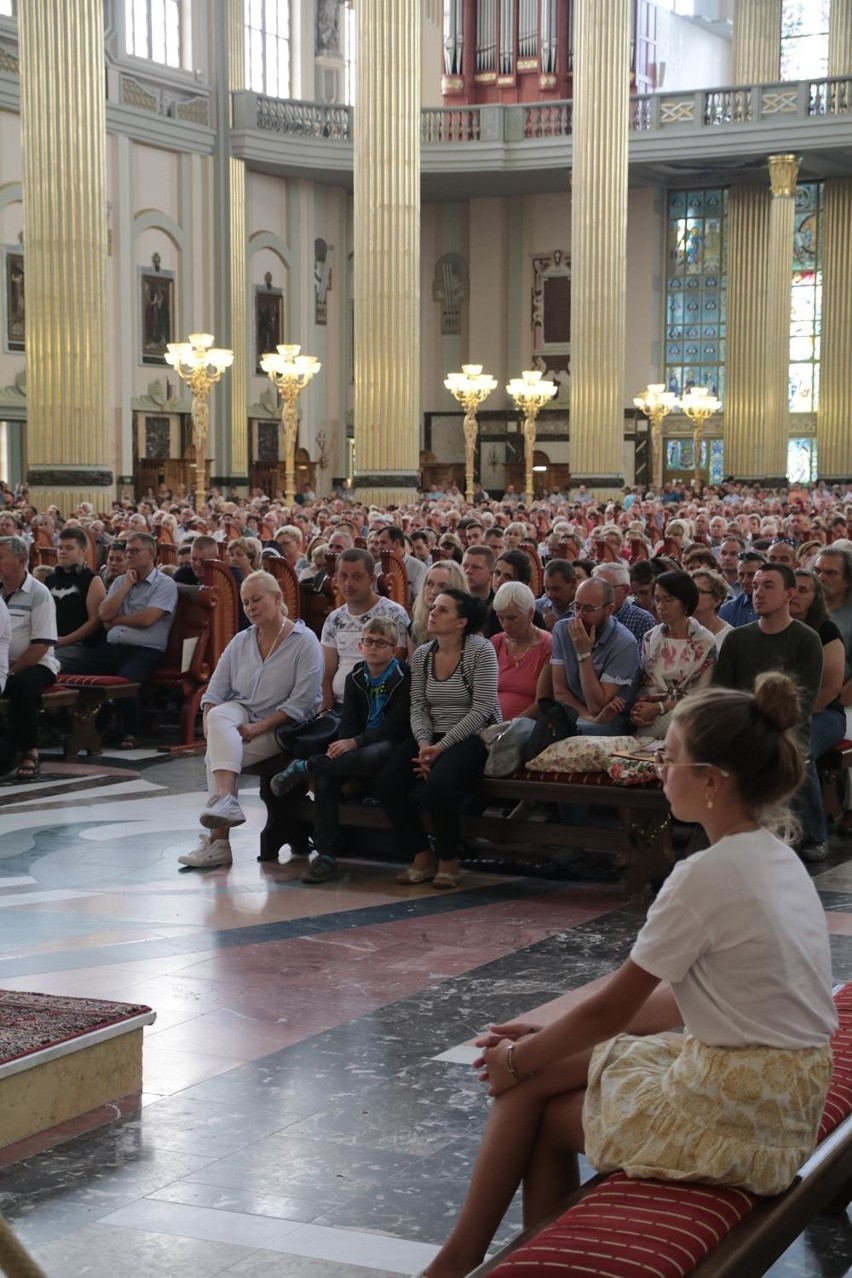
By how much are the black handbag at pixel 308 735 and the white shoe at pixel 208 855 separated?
0.51m

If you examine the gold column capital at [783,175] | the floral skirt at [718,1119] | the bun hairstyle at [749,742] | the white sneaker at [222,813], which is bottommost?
the white sneaker at [222,813]

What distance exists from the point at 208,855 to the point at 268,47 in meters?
29.1

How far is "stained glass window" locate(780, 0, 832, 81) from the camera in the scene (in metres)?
38.8

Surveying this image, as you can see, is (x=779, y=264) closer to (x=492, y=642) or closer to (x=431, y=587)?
(x=492, y=642)

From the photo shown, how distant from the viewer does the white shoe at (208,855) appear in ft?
24.1

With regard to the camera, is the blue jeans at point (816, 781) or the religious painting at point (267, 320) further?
the religious painting at point (267, 320)

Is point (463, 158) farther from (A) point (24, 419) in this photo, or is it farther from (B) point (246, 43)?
(A) point (24, 419)

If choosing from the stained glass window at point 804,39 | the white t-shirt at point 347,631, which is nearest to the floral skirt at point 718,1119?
the white t-shirt at point 347,631

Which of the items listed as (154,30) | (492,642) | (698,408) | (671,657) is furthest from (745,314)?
(671,657)

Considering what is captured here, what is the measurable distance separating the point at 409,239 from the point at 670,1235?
2039 centimetres

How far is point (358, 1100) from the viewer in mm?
4473

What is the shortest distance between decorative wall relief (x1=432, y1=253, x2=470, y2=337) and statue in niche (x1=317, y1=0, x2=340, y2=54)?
5.46 m

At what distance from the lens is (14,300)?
→ 2778 cm

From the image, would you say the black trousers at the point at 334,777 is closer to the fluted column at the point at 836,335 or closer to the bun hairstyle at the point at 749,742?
the bun hairstyle at the point at 749,742
